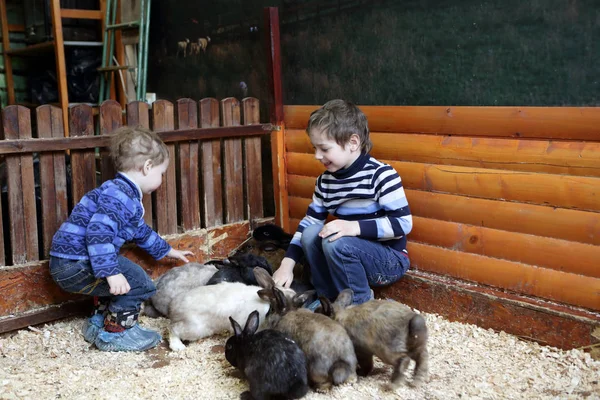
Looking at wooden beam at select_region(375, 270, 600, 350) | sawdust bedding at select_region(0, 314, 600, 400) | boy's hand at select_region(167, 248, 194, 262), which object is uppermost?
boy's hand at select_region(167, 248, 194, 262)

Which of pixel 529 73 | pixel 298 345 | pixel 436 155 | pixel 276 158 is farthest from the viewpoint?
pixel 276 158

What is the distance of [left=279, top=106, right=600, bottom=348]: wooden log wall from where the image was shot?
338 centimetres

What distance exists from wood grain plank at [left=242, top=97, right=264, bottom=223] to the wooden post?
0.12 m

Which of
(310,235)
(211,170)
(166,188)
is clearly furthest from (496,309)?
(166,188)

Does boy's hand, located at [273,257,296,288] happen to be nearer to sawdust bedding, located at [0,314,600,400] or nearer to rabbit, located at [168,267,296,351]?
rabbit, located at [168,267,296,351]

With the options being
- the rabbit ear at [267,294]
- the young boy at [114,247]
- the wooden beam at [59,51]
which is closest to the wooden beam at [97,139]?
the young boy at [114,247]

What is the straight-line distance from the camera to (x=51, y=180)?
4062 mm

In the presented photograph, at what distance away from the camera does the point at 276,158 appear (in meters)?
5.09

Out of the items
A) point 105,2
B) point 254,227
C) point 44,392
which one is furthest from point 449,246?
point 105,2

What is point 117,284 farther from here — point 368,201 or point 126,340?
point 368,201

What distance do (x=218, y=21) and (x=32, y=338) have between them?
3.17 metres

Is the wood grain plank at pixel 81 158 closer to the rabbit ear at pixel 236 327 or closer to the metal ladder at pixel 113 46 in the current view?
the rabbit ear at pixel 236 327

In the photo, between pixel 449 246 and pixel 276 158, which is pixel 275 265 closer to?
pixel 276 158

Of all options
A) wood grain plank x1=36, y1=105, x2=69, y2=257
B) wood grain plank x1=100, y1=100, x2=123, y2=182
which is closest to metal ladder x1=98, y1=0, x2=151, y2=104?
wood grain plank x1=100, y1=100, x2=123, y2=182
